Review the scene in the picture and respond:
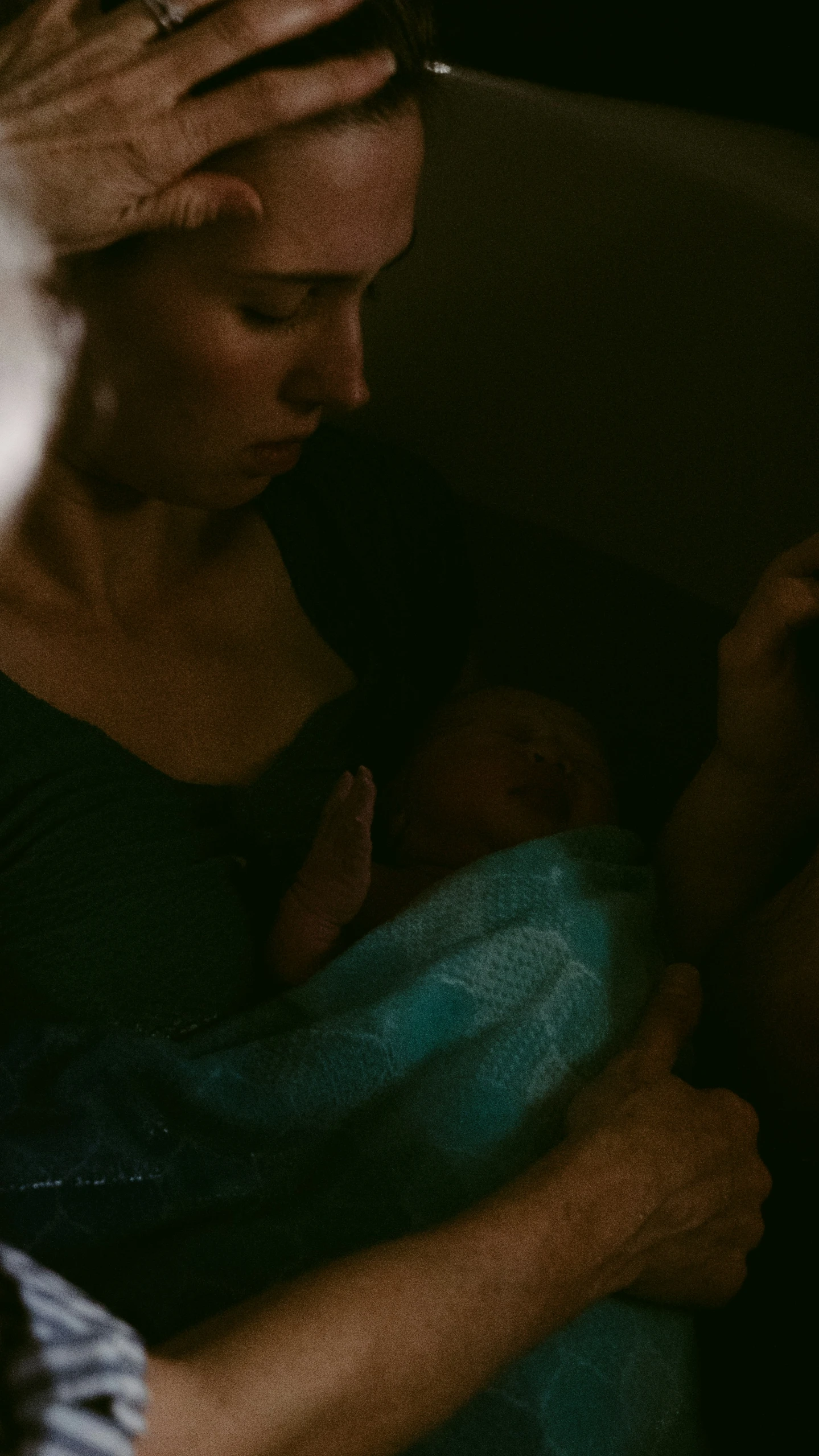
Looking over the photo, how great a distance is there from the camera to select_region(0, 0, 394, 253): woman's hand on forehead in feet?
2.31

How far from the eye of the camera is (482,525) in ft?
4.91

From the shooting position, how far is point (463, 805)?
1083 millimetres

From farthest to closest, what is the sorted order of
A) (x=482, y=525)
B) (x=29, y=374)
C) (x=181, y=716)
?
(x=482, y=525), (x=181, y=716), (x=29, y=374)

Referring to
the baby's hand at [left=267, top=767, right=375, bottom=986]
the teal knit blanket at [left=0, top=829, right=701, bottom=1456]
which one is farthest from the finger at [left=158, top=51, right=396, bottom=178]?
the teal knit blanket at [left=0, top=829, right=701, bottom=1456]

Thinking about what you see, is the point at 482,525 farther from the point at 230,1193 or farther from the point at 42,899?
the point at 230,1193

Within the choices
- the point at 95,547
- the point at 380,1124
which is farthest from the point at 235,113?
the point at 380,1124

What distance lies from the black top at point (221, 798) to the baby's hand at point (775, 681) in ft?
1.08

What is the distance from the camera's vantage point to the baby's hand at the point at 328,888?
91cm

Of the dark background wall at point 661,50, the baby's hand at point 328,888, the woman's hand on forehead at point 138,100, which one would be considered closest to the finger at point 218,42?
the woman's hand on forehead at point 138,100

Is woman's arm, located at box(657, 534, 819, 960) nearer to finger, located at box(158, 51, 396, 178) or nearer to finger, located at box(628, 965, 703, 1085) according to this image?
finger, located at box(628, 965, 703, 1085)

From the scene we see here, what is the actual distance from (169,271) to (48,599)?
0.93 feet

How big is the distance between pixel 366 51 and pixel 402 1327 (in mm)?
701

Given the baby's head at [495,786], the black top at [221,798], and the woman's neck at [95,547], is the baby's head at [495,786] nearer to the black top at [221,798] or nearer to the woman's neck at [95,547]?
the black top at [221,798]

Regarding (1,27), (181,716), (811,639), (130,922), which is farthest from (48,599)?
(811,639)
